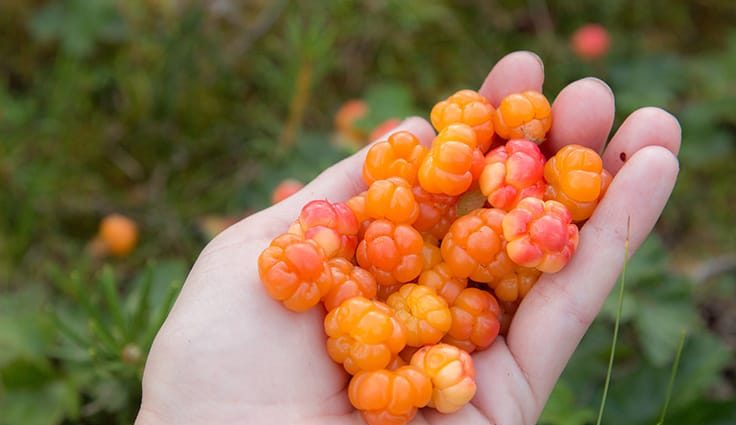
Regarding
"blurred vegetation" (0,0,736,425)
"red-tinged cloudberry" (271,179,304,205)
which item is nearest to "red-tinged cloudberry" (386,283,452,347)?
"red-tinged cloudberry" (271,179,304,205)

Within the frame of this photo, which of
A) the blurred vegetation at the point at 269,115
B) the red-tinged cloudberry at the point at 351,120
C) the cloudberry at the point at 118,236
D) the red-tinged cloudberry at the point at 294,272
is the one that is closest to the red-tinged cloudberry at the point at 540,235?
the red-tinged cloudberry at the point at 294,272

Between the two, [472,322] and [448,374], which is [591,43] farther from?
[448,374]

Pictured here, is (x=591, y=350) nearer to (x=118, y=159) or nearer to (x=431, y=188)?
(x=431, y=188)

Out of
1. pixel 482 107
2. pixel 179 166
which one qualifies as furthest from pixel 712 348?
pixel 179 166

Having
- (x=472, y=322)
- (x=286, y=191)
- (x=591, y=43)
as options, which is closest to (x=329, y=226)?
(x=472, y=322)

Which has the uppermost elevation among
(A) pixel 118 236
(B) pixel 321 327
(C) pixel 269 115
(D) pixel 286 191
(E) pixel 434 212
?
(E) pixel 434 212

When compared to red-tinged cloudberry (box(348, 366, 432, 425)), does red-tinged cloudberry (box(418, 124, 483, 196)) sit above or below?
above

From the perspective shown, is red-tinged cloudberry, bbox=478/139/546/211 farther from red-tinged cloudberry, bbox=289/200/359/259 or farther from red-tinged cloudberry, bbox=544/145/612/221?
red-tinged cloudberry, bbox=289/200/359/259
